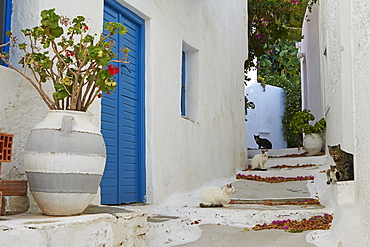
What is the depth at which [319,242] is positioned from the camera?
371cm

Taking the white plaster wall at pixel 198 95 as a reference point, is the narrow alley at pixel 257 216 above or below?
below

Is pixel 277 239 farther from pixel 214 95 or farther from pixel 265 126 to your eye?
pixel 265 126

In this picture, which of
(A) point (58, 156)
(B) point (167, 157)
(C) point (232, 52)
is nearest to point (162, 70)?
(B) point (167, 157)

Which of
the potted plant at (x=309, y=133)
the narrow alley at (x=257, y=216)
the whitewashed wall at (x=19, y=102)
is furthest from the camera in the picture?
the potted plant at (x=309, y=133)

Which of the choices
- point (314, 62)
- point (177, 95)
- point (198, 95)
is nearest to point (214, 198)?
point (177, 95)

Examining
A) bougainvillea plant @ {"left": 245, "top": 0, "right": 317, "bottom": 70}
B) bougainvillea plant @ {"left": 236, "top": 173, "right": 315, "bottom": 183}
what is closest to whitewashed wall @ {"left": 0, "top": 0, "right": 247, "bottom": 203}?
bougainvillea plant @ {"left": 236, "top": 173, "right": 315, "bottom": 183}

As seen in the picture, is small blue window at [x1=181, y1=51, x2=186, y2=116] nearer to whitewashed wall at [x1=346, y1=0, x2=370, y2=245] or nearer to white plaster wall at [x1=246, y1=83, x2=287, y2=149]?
whitewashed wall at [x1=346, y1=0, x2=370, y2=245]

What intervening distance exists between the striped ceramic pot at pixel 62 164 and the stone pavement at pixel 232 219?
1.26 metres

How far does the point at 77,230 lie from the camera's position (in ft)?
8.68

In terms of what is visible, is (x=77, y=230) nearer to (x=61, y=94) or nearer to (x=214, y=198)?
(x=61, y=94)

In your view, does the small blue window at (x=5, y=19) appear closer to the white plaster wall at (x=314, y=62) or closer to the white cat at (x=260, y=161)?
the white cat at (x=260, y=161)

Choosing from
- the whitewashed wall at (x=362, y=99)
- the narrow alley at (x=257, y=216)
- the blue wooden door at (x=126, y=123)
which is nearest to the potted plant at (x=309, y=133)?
the narrow alley at (x=257, y=216)

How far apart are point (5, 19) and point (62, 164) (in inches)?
57.8

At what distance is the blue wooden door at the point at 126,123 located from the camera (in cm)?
488
